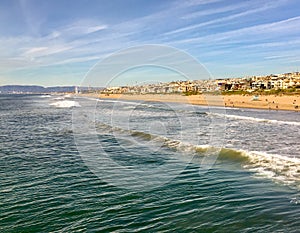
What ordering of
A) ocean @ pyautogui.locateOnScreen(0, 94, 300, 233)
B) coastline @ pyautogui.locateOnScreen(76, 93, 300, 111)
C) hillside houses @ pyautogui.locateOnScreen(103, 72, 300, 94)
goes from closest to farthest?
ocean @ pyautogui.locateOnScreen(0, 94, 300, 233)
hillside houses @ pyautogui.locateOnScreen(103, 72, 300, 94)
coastline @ pyautogui.locateOnScreen(76, 93, 300, 111)

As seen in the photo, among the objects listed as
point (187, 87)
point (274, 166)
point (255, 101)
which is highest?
point (187, 87)

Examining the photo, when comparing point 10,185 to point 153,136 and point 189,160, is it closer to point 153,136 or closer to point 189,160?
point 189,160

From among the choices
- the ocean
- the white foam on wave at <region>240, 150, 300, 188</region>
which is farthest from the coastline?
the white foam on wave at <region>240, 150, 300, 188</region>

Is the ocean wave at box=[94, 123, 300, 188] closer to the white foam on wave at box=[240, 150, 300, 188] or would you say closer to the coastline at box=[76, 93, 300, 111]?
the white foam on wave at box=[240, 150, 300, 188]

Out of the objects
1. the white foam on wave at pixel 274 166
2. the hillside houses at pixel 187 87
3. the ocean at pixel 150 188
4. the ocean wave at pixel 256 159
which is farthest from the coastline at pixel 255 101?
the white foam on wave at pixel 274 166

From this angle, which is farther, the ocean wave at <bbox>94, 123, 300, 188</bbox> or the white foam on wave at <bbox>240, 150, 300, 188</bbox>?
the ocean wave at <bbox>94, 123, 300, 188</bbox>

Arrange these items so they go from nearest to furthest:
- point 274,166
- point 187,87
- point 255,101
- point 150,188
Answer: point 150,188
point 274,166
point 187,87
point 255,101

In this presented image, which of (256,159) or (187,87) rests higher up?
(187,87)

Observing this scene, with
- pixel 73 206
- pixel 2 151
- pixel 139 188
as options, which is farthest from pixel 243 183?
pixel 2 151

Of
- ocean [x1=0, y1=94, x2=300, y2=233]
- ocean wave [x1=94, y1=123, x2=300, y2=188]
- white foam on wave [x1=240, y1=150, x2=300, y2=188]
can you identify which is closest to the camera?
ocean [x1=0, y1=94, x2=300, y2=233]

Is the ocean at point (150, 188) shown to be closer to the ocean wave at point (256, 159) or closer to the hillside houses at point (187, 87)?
the ocean wave at point (256, 159)

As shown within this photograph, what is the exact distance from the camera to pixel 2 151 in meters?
19.0

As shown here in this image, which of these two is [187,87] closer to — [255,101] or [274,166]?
Result: [274,166]

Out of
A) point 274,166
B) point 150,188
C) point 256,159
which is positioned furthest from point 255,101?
point 150,188
